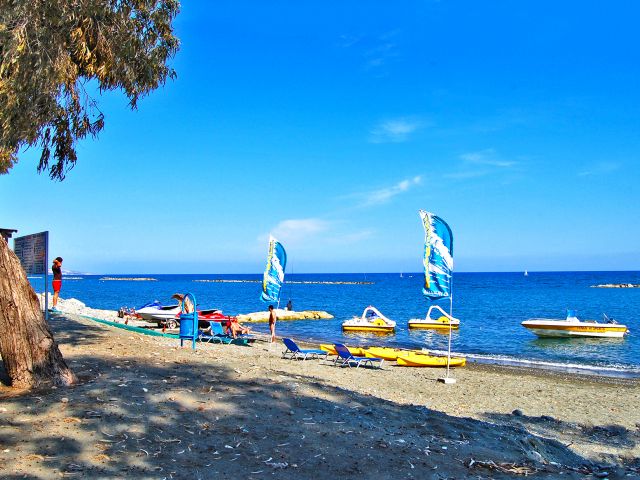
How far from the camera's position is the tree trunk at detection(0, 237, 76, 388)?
287 inches

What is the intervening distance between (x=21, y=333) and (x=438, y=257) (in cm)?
1008

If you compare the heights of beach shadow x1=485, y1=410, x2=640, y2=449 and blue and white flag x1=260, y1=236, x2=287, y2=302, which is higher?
blue and white flag x1=260, y1=236, x2=287, y2=302

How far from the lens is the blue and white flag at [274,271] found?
72.2 ft

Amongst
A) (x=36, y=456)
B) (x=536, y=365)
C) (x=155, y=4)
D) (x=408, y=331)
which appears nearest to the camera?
(x=36, y=456)

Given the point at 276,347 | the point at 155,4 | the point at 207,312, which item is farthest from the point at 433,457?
the point at 207,312

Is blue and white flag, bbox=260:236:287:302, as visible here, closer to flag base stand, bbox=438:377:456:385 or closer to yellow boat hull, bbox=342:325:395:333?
flag base stand, bbox=438:377:456:385

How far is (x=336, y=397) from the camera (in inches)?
344

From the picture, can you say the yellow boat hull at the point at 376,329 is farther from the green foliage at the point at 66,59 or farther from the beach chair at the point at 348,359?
the green foliage at the point at 66,59

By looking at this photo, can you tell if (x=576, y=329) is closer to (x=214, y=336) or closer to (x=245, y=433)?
(x=214, y=336)

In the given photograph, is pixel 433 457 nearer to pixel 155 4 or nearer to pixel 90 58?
pixel 90 58

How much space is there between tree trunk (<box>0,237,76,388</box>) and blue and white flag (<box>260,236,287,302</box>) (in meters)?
14.4

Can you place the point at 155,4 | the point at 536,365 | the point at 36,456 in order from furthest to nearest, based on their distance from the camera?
the point at 536,365
the point at 155,4
the point at 36,456

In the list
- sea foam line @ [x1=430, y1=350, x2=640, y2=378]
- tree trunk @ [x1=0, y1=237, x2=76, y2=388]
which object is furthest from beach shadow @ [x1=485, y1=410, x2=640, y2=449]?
sea foam line @ [x1=430, y1=350, x2=640, y2=378]

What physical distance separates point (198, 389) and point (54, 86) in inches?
200
